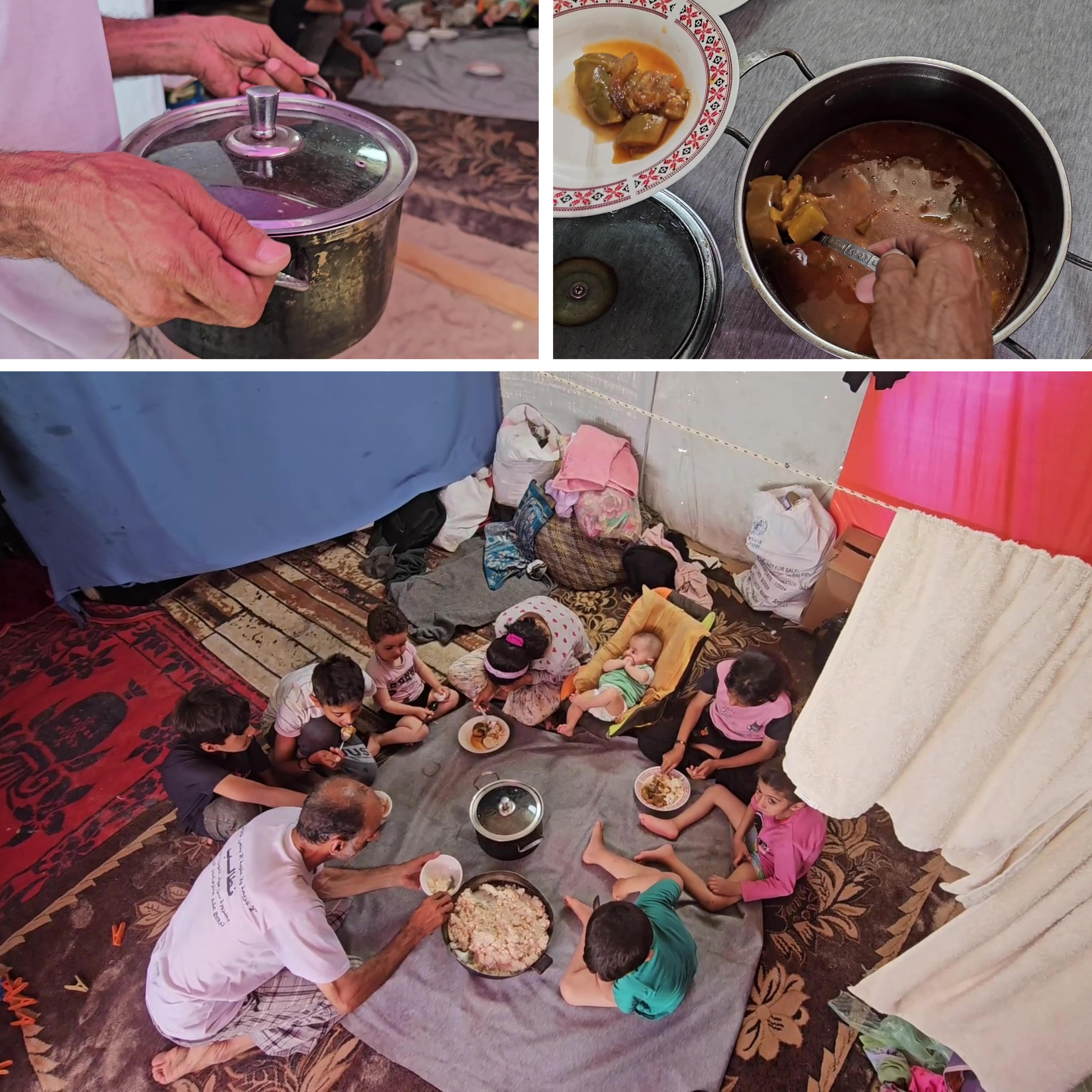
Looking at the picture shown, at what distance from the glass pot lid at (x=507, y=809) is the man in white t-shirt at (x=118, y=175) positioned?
1.10 metres

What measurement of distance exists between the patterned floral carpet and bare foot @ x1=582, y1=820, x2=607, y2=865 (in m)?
0.34

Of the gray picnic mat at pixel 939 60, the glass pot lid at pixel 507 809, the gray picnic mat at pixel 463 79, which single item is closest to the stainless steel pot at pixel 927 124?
the gray picnic mat at pixel 939 60

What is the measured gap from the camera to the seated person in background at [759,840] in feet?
5.39

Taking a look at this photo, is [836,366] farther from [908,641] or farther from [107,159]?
[107,159]

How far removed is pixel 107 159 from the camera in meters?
1.07

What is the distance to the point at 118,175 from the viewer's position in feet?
3.47

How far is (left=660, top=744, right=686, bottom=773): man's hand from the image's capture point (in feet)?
5.84

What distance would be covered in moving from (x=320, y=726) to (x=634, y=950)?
82 centimetres

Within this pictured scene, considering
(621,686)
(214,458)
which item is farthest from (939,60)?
(214,458)

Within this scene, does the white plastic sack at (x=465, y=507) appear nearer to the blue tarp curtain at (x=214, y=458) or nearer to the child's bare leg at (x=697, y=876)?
the blue tarp curtain at (x=214, y=458)

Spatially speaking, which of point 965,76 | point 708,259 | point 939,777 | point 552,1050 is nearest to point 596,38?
point 708,259

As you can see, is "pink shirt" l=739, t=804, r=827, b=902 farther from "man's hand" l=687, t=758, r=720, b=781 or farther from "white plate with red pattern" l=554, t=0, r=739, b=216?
"white plate with red pattern" l=554, t=0, r=739, b=216

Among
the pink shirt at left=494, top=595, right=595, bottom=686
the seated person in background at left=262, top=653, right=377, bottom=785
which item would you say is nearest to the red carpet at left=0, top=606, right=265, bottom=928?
the seated person in background at left=262, top=653, right=377, bottom=785

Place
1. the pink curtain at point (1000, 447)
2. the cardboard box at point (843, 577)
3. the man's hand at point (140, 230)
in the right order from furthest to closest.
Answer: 1. the cardboard box at point (843, 577)
2. the pink curtain at point (1000, 447)
3. the man's hand at point (140, 230)
